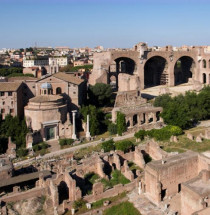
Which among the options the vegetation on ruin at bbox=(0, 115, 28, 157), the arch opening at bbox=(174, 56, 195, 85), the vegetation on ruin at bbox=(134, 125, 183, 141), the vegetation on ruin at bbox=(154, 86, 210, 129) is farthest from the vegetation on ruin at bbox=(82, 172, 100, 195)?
the arch opening at bbox=(174, 56, 195, 85)

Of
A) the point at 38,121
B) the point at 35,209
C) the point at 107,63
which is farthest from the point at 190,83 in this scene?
the point at 35,209

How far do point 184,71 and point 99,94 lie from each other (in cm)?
2725

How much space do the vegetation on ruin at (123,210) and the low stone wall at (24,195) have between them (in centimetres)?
432

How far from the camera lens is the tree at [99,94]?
38625 mm

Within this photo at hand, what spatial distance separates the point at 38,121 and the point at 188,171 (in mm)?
16117

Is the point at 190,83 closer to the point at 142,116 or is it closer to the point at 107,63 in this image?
the point at 107,63

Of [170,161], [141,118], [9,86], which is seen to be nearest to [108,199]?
[170,161]

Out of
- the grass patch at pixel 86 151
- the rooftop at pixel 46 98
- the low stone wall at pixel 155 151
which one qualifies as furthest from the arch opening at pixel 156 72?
the low stone wall at pixel 155 151

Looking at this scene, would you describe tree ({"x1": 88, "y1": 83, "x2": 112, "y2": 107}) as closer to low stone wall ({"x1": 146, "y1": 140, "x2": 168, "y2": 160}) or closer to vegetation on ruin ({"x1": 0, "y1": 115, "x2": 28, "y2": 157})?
vegetation on ruin ({"x1": 0, "y1": 115, "x2": 28, "y2": 157})

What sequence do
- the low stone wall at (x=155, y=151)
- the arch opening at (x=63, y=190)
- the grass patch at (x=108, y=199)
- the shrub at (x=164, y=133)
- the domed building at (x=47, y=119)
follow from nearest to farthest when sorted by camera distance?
the grass patch at (x=108, y=199)
the arch opening at (x=63, y=190)
the low stone wall at (x=155, y=151)
the shrub at (x=164, y=133)
the domed building at (x=47, y=119)

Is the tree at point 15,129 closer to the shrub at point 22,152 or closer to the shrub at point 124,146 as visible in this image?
the shrub at point 22,152

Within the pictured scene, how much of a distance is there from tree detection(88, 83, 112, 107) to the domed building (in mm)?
8779

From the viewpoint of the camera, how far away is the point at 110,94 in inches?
1556

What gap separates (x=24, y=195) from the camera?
17859mm
